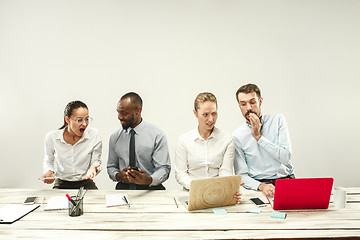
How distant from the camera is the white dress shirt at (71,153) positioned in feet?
7.87

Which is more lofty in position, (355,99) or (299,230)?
(355,99)

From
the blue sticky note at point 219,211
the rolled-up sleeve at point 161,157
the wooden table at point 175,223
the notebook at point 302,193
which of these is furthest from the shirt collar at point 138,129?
the notebook at point 302,193

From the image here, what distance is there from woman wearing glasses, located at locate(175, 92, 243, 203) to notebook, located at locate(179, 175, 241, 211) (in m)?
0.58

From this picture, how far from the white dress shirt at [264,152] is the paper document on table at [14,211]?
159 cm

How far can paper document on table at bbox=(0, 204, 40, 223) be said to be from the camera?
4.72 ft

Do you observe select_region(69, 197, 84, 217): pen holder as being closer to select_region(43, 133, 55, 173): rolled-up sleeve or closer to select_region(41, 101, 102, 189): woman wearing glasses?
select_region(41, 101, 102, 189): woman wearing glasses

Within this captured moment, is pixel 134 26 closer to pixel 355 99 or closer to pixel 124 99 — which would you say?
pixel 124 99

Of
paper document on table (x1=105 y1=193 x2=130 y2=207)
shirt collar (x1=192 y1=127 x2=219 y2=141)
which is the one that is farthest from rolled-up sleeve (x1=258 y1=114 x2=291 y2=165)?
paper document on table (x1=105 y1=193 x2=130 y2=207)

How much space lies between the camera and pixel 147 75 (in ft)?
10.8

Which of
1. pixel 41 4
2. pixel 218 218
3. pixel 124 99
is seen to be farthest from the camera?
pixel 41 4

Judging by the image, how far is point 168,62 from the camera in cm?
330

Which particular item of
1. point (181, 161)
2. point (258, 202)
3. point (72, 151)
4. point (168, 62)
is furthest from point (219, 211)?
point (168, 62)

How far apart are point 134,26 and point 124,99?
51.4 inches

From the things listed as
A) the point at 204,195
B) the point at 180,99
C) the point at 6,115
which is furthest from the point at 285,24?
the point at 6,115
